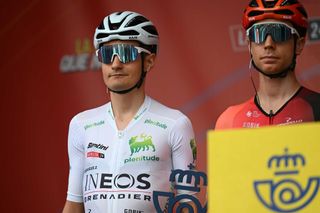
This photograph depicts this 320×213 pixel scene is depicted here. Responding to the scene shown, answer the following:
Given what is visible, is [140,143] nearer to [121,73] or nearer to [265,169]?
[121,73]

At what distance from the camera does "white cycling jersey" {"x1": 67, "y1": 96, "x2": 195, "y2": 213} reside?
3.85 m

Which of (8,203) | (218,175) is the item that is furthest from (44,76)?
(218,175)

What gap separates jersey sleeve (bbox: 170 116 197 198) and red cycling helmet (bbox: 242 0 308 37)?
1.75ft

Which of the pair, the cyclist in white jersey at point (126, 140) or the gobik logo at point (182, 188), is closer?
the gobik logo at point (182, 188)

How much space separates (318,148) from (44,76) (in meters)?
3.26

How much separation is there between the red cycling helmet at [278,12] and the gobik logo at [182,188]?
636mm

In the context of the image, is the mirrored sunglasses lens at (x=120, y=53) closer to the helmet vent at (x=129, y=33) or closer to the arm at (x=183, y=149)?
the helmet vent at (x=129, y=33)

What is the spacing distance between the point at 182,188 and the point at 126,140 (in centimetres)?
33

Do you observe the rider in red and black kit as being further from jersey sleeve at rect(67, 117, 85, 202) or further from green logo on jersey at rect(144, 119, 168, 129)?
jersey sleeve at rect(67, 117, 85, 202)

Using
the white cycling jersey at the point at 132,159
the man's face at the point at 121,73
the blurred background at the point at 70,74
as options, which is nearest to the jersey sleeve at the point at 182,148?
the white cycling jersey at the point at 132,159

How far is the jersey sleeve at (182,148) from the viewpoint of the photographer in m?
3.87

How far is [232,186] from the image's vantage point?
2172mm

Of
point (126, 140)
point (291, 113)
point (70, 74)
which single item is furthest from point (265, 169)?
point (70, 74)

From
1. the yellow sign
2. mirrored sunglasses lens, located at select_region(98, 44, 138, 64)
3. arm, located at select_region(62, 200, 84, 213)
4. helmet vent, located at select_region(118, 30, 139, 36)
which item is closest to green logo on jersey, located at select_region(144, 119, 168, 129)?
mirrored sunglasses lens, located at select_region(98, 44, 138, 64)
